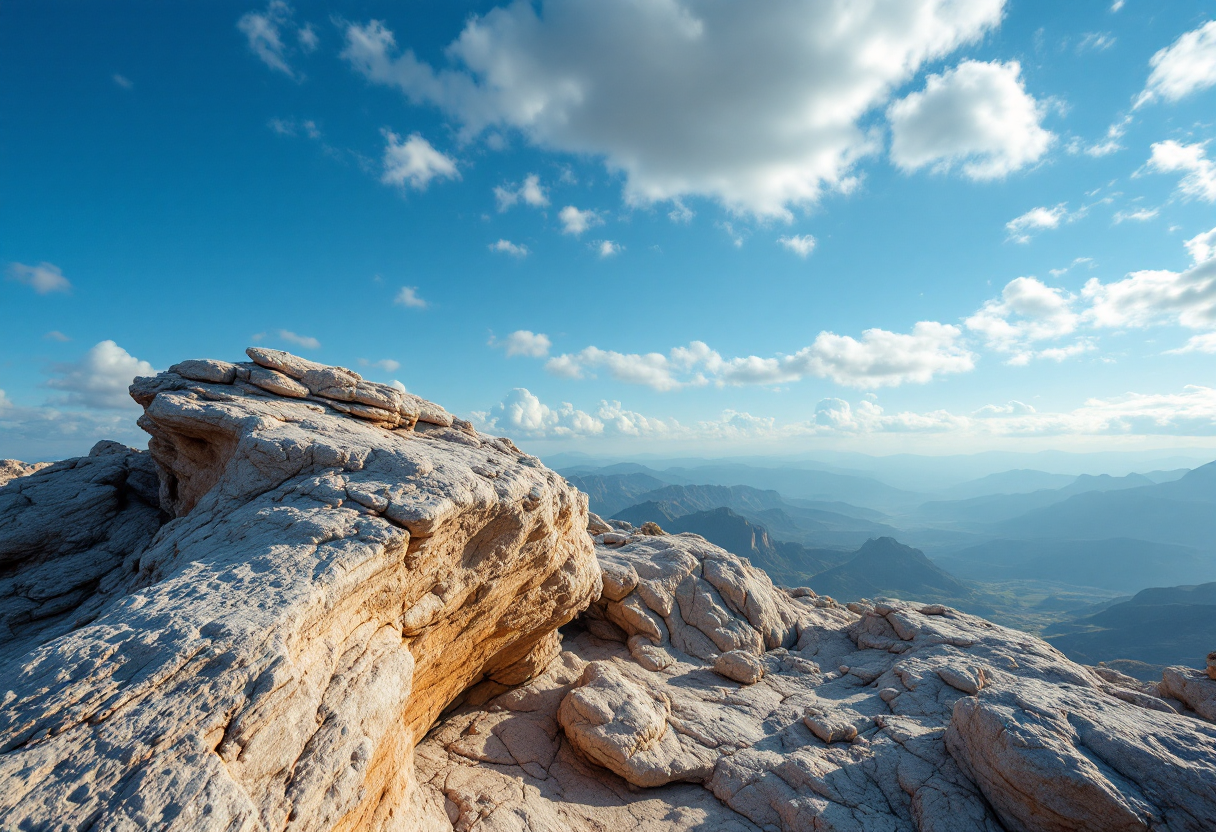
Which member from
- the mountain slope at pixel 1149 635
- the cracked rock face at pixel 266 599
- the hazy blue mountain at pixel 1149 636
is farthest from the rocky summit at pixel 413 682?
the hazy blue mountain at pixel 1149 636

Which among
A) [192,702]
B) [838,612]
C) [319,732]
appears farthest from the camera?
[838,612]

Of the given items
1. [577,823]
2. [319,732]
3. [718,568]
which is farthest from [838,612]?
[319,732]

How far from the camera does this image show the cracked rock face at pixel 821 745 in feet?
38.3

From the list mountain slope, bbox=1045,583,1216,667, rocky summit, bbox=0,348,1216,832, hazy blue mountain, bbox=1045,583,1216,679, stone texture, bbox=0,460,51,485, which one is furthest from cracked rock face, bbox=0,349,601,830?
hazy blue mountain, bbox=1045,583,1216,679

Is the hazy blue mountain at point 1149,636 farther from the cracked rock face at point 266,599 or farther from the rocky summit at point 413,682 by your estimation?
the cracked rock face at point 266,599

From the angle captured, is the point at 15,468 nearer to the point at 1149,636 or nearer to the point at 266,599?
the point at 266,599

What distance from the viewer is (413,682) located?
12312 millimetres

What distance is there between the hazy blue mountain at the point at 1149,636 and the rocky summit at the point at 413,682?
513 ft

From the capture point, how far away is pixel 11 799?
5.20m

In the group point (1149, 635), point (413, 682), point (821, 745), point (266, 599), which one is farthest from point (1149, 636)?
point (266, 599)

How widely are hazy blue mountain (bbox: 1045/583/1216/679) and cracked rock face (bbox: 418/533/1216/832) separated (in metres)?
152

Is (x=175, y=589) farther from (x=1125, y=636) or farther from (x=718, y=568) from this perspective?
(x=1125, y=636)

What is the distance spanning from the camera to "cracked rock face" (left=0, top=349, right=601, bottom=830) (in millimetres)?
6051

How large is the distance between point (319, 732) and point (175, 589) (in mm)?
3648
